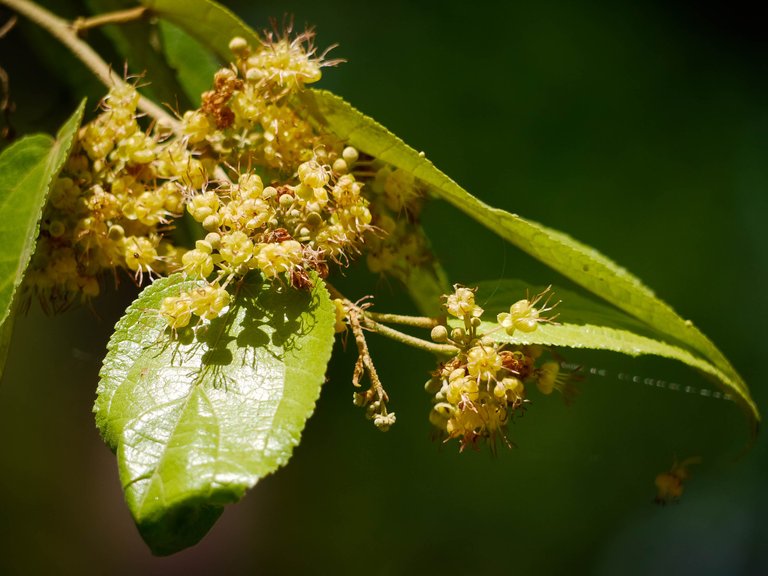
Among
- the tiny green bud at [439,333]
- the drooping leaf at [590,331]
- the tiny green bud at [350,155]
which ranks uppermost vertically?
the tiny green bud at [350,155]

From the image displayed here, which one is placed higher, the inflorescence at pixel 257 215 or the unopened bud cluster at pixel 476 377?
the inflorescence at pixel 257 215

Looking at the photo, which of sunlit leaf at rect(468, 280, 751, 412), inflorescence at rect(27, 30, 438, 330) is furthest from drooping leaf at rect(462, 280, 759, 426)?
inflorescence at rect(27, 30, 438, 330)

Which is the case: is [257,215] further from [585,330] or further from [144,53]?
[144,53]

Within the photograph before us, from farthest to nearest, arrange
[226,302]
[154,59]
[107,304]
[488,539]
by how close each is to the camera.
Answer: [107,304] → [488,539] → [154,59] → [226,302]

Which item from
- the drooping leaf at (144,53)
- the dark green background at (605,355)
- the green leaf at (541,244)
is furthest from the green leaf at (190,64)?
the dark green background at (605,355)

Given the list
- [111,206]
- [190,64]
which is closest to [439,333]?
[111,206]

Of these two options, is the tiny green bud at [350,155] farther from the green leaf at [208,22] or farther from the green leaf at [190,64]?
the green leaf at [190,64]

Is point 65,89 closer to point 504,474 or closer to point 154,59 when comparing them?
point 154,59

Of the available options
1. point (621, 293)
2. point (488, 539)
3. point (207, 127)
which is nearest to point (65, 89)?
point (207, 127)
